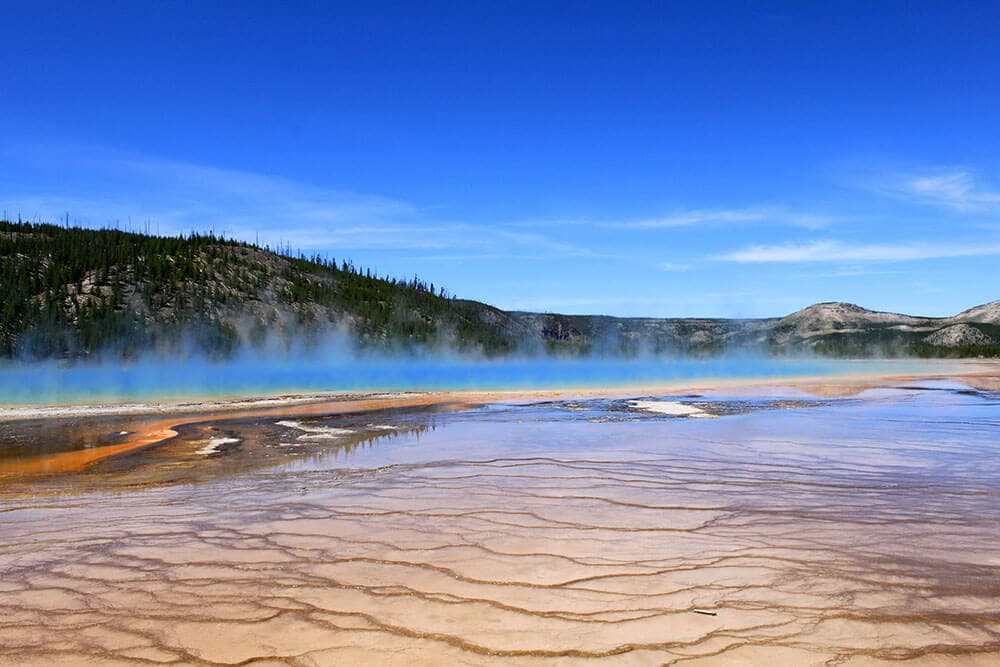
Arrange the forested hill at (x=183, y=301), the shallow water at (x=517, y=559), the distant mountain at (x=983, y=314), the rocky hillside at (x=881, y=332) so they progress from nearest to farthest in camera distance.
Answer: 1. the shallow water at (x=517, y=559)
2. the forested hill at (x=183, y=301)
3. the rocky hillside at (x=881, y=332)
4. the distant mountain at (x=983, y=314)

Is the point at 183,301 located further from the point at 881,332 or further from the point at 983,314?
the point at 983,314

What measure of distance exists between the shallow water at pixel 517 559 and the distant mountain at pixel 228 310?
6649cm

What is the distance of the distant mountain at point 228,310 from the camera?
236ft

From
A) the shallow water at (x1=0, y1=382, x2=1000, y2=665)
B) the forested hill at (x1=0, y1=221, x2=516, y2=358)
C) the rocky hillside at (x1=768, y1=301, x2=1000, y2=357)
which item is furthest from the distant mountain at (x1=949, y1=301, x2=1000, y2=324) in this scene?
the shallow water at (x1=0, y1=382, x2=1000, y2=665)

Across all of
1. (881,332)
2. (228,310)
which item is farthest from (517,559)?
(881,332)

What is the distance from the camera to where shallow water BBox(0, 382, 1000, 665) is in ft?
14.1

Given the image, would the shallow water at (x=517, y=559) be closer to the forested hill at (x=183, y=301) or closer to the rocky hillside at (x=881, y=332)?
the forested hill at (x=183, y=301)

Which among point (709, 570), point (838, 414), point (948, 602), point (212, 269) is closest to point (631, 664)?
point (709, 570)

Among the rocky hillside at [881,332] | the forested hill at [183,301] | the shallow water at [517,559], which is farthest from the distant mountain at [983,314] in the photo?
the shallow water at [517,559]

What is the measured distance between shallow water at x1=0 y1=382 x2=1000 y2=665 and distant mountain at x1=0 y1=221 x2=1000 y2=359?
66.5m

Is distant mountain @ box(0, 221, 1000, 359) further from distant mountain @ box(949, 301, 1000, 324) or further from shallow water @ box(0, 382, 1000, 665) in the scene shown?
shallow water @ box(0, 382, 1000, 665)

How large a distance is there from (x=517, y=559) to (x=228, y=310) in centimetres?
8992

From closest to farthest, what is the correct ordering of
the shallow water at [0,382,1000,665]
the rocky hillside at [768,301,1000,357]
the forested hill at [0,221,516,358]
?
the shallow water at [0,382,1000,665] < the forested hill at [0,221,516,358] < the rocky hillside at [768,301,1000,357]

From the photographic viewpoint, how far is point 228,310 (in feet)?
293
